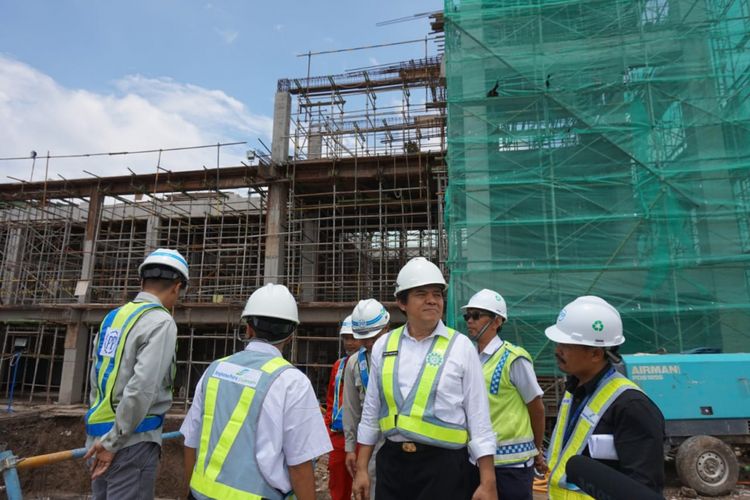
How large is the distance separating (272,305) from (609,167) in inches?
388

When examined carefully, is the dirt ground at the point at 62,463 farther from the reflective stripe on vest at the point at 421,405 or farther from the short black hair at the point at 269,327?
the short black hair at the point at 269,327

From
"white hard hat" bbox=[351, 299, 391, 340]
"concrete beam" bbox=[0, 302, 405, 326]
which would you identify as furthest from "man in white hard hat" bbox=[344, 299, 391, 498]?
"concrete beam" bbox=[0, 302, 405, 326]

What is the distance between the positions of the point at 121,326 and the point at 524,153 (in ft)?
31.2

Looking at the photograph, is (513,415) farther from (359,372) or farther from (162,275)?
(162,275)

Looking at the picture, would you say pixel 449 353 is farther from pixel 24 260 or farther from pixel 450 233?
pixel 24 260

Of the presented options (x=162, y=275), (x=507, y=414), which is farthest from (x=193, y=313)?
(x=507, y=414)

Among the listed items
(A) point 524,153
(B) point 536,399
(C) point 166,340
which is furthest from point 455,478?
(A) point 524,153

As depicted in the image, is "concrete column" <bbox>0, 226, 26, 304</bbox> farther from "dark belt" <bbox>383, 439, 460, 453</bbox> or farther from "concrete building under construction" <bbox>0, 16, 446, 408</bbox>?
"dark belt" <bbox>383, 439, 460, 453</bbox>

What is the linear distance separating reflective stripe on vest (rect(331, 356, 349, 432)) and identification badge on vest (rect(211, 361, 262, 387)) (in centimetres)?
208

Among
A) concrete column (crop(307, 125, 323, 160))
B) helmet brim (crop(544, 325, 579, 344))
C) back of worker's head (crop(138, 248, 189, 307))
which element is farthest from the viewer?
concrete column (crop(307, 125, 323, 160))

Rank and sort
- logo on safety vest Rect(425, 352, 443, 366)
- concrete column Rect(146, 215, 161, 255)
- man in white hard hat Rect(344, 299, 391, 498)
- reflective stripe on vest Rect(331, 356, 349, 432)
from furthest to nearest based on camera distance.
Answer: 1. concrete column Rect(146, 215, 161, 255)
2. reflective stripe on vest Rect(331, 356, 349, 432)
3. man in white hard hat Rect(344, 299, 391, 498)
4. logo on safety vest Rect(425, 352, 443, 366)

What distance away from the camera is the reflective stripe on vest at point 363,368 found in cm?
345

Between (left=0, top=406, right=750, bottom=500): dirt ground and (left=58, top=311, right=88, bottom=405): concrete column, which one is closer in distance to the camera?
(left=0, top=406, right=750, bottom=500): dirt ground

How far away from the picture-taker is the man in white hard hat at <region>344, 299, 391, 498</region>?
11.1 feet
